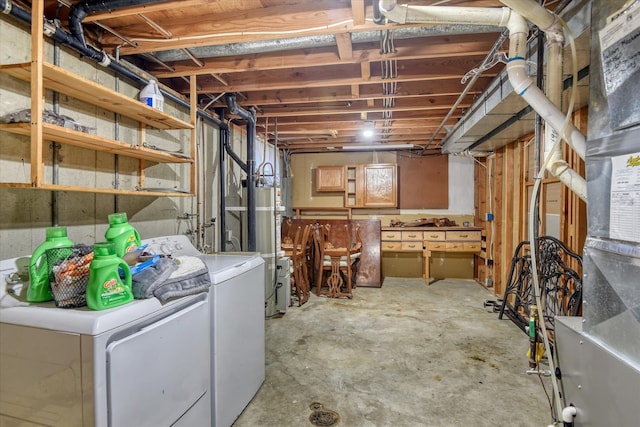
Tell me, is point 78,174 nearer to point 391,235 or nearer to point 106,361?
point 106,361

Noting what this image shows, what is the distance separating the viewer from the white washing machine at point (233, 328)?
171 centimetres

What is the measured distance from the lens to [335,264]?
451 centimetres

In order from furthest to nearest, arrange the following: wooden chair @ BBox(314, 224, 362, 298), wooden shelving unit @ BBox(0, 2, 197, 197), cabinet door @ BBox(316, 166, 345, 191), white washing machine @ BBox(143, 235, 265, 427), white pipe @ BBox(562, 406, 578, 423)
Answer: cabinet door @ BBox(316, 166, 345, 191)
wooden chair @ BBox(314, 224, 362, 298)
white washing machine @ BBox(143, 235, 265, 427)
wooden shelving unit @ BBox(0, 2, 197, 197)
white pipe @ BBox(562, 406, 578, 423)

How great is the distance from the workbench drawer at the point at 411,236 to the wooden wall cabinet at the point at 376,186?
583 mm

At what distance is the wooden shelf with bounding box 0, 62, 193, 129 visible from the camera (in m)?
1.43

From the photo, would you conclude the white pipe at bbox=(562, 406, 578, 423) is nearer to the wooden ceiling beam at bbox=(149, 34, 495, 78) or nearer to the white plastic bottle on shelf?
the wooden ceiling beam at bbox=(149, 34, 495, 78)

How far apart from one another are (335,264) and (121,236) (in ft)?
10.5

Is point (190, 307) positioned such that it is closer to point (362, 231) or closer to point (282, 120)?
point (282, 120)

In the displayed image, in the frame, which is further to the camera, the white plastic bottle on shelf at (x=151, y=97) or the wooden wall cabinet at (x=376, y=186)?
the wooden wall cabinet at (x=376, y=186)

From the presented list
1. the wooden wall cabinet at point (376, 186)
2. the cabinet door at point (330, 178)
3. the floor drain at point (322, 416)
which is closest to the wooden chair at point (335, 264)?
the wooden wall cabinet at point (376, 186)

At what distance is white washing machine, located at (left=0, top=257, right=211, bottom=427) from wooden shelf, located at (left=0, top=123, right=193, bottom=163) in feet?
1.95

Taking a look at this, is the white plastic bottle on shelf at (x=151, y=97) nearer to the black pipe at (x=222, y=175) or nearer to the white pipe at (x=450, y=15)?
the black pipe at (x=222, y=175)

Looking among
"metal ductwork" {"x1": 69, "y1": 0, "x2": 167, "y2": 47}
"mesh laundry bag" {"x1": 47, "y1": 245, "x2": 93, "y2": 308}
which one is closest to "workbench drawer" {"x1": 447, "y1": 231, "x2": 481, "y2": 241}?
"metal ductwork" {"x1": 69, "y1": 0, "x2": 167, "y2": 47}

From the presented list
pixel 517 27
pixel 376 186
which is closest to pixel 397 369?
pixel 517 27
